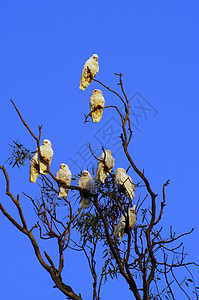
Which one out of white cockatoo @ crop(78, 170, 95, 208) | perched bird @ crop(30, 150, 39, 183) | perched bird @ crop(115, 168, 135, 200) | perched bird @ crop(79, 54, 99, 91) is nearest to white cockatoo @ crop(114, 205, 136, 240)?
perched bird @ crop(115, 168, 135, 200)

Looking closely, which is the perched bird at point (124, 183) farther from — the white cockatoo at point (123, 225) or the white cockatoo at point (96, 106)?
the white cockatoo at point (96, 106)

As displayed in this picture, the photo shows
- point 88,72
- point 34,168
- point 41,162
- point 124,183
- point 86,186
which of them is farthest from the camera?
point 88,72

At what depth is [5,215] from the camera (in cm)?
440

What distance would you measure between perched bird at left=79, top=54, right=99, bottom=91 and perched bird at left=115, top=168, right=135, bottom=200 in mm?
1274

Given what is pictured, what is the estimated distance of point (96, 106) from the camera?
5.33m

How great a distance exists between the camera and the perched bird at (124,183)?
14.8 ft

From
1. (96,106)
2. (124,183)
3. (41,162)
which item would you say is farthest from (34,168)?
(124,183)

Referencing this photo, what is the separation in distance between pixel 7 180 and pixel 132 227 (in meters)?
1.15

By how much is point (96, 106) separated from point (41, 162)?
865 millimetres

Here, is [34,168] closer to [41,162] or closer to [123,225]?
[41,162]

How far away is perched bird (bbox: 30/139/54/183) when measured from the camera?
195 inches

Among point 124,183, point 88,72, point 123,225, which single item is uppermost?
point 88,72

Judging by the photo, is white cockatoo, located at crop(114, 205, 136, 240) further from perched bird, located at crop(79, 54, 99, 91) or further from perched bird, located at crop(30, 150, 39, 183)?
perched bird, located at crop(79, 54, 99, 91)

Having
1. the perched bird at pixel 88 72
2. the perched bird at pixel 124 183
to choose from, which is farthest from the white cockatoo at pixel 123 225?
the perched bird at pixel 88 72
